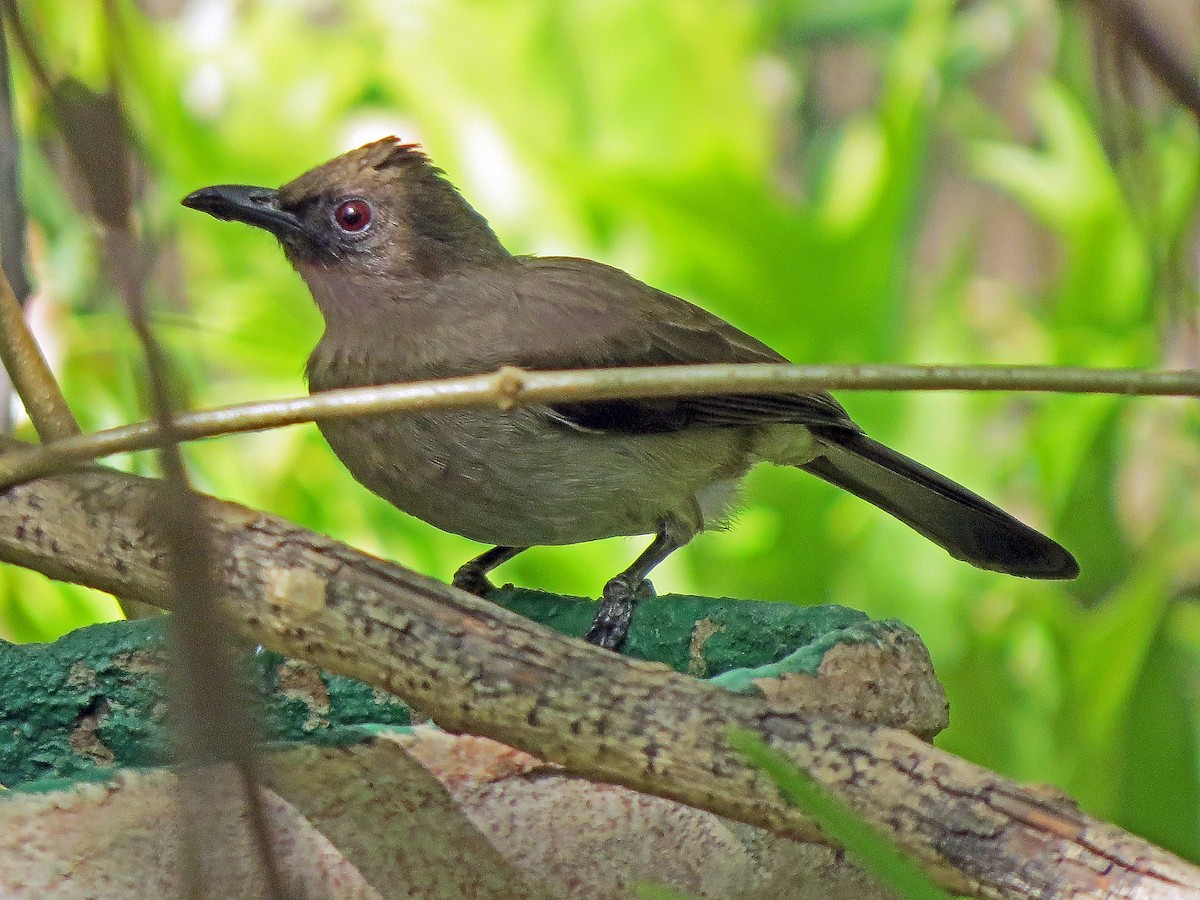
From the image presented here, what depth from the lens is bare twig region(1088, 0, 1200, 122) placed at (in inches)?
36.9

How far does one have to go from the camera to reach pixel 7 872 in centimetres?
140

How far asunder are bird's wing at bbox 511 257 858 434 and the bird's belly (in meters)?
0.05

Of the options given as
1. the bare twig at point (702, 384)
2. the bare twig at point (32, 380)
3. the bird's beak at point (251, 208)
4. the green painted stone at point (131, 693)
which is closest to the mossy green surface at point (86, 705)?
the green painted stone at point (131, 693)

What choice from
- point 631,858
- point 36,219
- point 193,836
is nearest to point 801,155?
point 36,219

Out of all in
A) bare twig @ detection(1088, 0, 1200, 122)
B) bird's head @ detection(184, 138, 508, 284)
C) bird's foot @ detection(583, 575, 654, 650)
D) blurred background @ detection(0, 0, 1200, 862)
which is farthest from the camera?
blurred background @ detection(0, 0, 1200, 862)

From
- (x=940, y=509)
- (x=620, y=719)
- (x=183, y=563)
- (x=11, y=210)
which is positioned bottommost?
(x=183, y=563)

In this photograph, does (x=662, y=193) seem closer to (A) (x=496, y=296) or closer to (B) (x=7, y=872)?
(A) (x=496, y=296)

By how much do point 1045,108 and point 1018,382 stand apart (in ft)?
13.1

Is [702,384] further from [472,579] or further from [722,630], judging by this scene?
[472,579]

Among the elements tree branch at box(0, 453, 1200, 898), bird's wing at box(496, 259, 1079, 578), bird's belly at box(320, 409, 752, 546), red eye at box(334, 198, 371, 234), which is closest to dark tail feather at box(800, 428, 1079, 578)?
bird's wing at box(496, 259, 1079, 578)

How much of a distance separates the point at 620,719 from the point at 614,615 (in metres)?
0.79

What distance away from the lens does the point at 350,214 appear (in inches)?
103

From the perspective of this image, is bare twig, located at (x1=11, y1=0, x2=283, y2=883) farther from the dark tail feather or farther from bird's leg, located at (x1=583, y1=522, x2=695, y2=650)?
the dark tail feather

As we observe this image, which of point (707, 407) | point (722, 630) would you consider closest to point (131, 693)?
point (722, 630)
